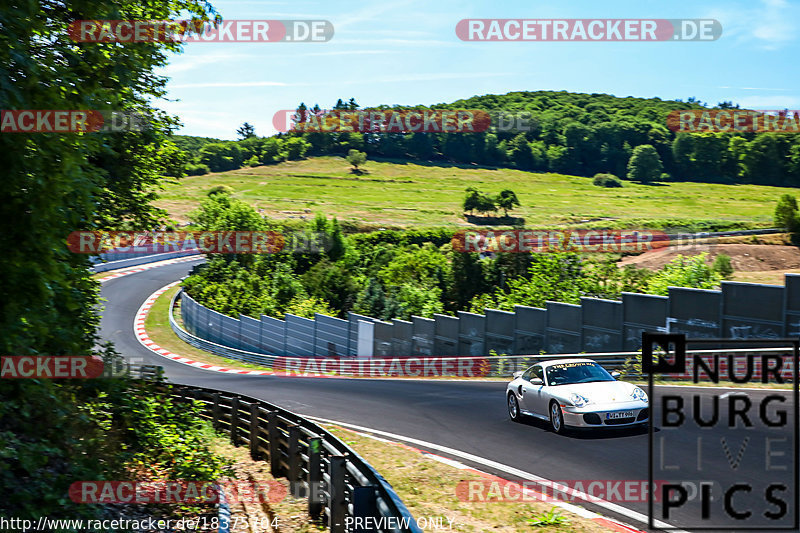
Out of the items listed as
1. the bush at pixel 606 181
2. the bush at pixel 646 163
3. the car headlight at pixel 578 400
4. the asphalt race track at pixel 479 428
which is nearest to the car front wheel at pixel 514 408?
the asphalt race track at pixel 479 428

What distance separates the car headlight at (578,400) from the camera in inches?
451

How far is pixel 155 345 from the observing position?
45719 millimetres

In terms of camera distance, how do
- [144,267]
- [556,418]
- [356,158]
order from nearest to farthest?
[556,418] → [144,267] → [356,158]

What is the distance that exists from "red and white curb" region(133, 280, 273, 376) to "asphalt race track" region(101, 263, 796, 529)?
20.3ft

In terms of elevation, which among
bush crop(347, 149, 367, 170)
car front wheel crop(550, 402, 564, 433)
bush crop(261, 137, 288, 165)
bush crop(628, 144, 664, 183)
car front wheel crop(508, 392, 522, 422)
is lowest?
car front wheel crop(508, 392, 522, 422)

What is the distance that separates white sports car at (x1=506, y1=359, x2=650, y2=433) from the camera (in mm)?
11219

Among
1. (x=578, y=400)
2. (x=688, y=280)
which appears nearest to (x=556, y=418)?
(x=578, y=400)

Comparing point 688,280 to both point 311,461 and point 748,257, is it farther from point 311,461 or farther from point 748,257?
point 311,461

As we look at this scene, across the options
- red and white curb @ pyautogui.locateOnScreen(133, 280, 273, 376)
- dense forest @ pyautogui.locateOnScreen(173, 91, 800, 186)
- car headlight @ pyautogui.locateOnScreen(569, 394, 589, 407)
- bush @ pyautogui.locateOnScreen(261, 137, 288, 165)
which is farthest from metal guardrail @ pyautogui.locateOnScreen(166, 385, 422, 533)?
bush @ pyautogui.locateOnScreen(261, 137, 288, 165)

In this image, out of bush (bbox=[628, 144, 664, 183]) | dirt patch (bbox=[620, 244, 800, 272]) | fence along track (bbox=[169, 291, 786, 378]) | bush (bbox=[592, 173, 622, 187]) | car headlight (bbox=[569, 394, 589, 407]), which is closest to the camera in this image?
car headlight (bbox=[569, 394, 589, 407])

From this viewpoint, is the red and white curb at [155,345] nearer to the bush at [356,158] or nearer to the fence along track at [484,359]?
the fence along track at [484,359]

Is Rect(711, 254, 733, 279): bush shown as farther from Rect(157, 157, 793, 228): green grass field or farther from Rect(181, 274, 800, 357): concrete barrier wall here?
Rect(157, 157, 793, 228): green grass field

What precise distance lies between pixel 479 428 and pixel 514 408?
880 mm

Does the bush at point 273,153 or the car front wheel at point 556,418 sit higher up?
the bush at point 273,153
